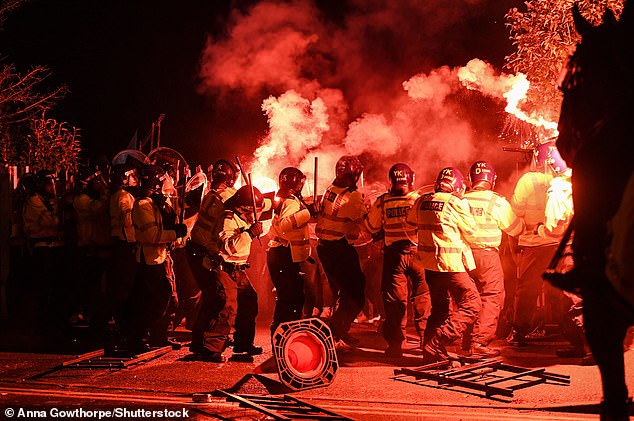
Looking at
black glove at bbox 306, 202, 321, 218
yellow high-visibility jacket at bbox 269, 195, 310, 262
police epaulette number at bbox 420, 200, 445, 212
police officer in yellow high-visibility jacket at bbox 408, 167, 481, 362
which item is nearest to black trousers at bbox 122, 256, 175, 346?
yellow high-visibility jacket at bbox 269, 195, 310, 262

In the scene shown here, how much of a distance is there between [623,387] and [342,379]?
423cm

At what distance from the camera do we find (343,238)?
9992 mm

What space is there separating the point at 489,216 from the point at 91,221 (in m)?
5.88

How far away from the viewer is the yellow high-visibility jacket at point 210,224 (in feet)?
30.4

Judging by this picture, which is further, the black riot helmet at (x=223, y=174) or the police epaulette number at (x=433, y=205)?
the black riot helmet at (x=223, y=174)

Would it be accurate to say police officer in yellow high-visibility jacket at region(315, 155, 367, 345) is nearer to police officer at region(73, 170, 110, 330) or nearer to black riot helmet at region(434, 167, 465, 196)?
black riot helmet at region(434, 167, 465, 196)

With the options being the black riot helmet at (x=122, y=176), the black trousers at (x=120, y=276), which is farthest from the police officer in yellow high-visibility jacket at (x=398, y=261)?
the black riot helmet at (x=122, y=176)

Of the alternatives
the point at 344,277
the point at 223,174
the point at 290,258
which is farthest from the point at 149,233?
the point at 344,277

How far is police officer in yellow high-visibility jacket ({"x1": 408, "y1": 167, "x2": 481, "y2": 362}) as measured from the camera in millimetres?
8555

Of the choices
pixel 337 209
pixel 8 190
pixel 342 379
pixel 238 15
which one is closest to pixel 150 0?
pixel 238 15

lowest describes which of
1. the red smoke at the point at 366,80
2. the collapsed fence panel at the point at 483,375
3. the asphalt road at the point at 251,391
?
the asphalt road at the point at 251,391

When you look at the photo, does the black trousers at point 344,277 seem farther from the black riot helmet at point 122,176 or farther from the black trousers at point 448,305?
the black riot helmet at point 122,176

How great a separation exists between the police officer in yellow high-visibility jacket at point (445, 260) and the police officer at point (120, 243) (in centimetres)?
399

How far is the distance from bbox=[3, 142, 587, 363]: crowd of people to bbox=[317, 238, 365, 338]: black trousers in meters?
0.01
